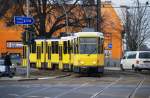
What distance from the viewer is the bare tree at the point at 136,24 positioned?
80.9 meters

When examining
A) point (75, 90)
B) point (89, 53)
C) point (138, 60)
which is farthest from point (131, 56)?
point (75, 90)

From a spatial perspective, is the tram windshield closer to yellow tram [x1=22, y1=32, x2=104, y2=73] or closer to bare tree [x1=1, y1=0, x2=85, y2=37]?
yellow tram [x1=22, y1=32, x2=104, y2=73]

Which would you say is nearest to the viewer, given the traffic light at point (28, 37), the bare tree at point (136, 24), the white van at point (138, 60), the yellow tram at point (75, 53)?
the traffic light at point (28, 37)

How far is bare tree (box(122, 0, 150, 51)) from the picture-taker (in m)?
80.9

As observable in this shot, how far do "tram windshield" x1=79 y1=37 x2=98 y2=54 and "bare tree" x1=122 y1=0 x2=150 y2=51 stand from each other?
37022 mm

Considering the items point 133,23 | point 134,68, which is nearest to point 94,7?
point 134,68

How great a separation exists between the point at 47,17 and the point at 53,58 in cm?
1526

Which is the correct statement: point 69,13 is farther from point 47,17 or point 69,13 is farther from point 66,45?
point 66,45

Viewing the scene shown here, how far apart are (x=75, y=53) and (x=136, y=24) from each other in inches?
1562

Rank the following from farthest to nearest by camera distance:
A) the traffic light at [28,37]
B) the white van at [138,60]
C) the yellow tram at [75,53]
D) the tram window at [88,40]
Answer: the white van at [138,60]
the tram window at [88,40]
the yellow tram at [75,53]
the traffic light at [28,37]

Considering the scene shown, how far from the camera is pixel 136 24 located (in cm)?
8194

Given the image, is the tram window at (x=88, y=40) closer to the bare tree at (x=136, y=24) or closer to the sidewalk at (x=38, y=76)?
the sidewalk at (x=38, y=76)

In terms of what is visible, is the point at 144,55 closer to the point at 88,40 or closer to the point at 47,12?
the point at 88,40

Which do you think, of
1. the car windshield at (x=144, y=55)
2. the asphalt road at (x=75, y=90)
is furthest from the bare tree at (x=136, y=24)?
the asphalt road at (x=75, y=90)
